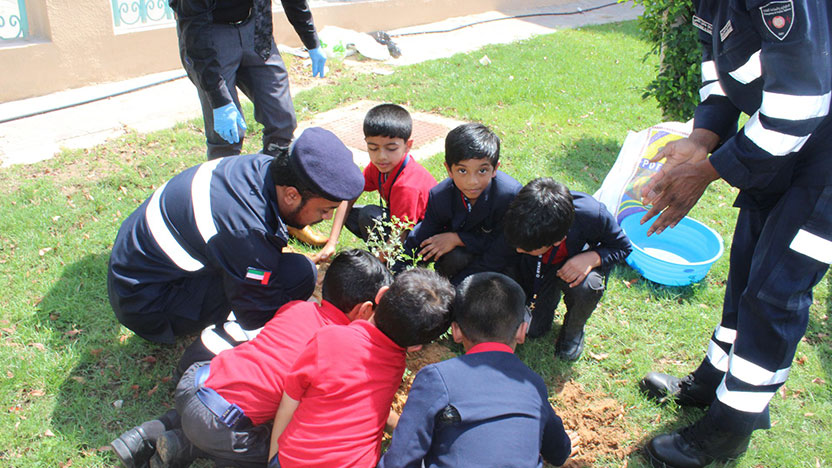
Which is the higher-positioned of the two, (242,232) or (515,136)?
(242,232)

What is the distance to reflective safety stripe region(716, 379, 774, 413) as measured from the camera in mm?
2475

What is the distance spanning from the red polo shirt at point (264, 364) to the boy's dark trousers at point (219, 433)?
6 centimetres

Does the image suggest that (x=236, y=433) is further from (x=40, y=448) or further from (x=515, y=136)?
(x=515, y=136)

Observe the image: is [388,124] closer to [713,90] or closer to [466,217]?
[466,217]

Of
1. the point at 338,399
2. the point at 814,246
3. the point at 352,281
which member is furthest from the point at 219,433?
the point at 814,246

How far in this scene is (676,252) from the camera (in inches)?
176

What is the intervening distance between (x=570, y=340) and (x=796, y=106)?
1797 millimetres

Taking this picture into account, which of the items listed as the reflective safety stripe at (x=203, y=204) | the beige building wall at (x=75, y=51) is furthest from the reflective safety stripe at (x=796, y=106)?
the beige building wall at (x=75, y=51)

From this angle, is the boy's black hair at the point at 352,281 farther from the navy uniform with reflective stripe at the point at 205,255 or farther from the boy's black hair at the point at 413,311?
the navy uniform with reflective stripe at the point at 205,255

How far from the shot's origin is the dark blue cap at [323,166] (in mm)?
2621

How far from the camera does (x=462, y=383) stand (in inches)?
84.5

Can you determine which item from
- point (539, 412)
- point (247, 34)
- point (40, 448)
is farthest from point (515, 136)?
point (40, 448)

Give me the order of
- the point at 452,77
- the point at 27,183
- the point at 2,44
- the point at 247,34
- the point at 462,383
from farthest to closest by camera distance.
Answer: the point at 452,77 < the point at 2,44 < the point at 27,183 < the point at 247,34 < the point at 462,383

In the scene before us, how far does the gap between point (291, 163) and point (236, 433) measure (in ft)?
3.85
